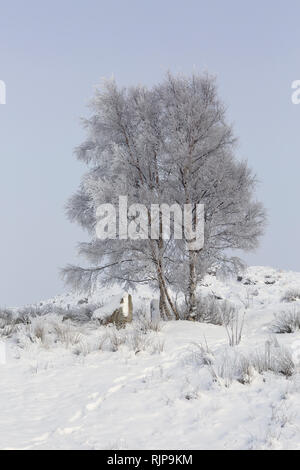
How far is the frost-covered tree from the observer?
446 inches

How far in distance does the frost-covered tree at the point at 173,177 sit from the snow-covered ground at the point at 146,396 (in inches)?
138

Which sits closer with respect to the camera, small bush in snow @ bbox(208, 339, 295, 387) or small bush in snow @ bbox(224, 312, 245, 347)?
small bush in snow @ bbox(208, 339, 295, 387)

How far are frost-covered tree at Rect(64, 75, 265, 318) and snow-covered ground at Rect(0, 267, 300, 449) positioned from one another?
351cm

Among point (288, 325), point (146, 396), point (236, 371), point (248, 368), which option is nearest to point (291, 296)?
point (288, 325)

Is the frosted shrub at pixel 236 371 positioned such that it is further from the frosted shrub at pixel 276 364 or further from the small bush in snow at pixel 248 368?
the frosted shrub at pixel 276 364

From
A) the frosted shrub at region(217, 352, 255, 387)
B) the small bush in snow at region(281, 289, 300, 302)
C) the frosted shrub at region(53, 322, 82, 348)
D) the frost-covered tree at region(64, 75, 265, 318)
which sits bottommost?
the small bush in snow at region(281, 289, 300, 302)

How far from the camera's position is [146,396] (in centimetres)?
495

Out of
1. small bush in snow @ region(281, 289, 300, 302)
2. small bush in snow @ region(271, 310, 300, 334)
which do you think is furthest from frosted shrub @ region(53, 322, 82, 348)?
small bush in snow @ region(281, 289, 300, 302)

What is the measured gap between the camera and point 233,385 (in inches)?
191

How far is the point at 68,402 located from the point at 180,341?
3.16 m

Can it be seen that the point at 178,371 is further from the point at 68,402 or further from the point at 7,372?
the point at 7,372

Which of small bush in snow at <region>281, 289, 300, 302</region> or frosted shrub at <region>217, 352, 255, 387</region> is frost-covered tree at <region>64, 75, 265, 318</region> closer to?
small bush in snow at <region>281, 289, 300, 302</region>

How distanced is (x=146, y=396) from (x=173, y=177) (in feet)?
26.0

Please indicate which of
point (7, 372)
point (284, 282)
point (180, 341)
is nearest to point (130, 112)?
point (180, 341)
